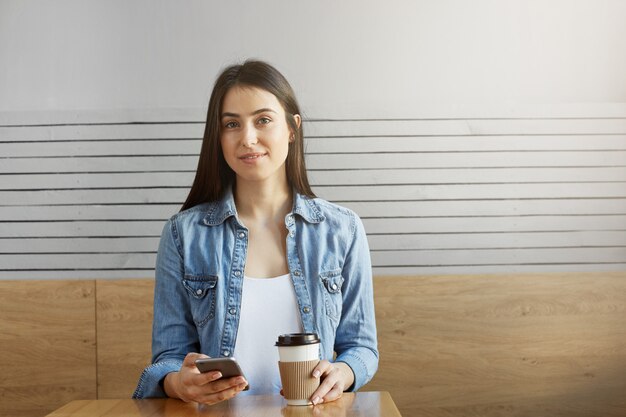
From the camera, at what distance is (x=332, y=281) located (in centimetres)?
189

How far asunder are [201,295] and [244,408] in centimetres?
41

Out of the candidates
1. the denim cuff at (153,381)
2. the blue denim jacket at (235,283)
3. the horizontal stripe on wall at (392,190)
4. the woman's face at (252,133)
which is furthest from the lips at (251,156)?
the horizontal stripe on wall at (392,190)

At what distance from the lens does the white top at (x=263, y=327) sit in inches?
70.8

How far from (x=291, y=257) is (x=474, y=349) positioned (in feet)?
4.53

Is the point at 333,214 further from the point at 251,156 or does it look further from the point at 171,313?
the point at 171,313


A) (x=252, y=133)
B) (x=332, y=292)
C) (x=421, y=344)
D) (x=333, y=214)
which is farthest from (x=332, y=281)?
(x=421, y=344)

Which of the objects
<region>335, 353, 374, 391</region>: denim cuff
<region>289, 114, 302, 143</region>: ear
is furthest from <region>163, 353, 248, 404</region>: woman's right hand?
<region>289, 114, 302, 143</region>: ear

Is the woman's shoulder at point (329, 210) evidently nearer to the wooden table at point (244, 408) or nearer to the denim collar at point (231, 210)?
the denim collar at point (231, 210)

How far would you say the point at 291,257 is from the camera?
1882 millimetres

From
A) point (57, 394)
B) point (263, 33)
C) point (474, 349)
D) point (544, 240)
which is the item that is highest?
point (263, 33)

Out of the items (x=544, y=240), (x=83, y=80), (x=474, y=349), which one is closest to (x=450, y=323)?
(x=474, y=349)

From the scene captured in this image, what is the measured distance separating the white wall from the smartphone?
62.6 inches

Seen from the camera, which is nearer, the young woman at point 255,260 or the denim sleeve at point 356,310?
the young woman at point 255,260

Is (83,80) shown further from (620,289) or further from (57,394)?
(620,289)
